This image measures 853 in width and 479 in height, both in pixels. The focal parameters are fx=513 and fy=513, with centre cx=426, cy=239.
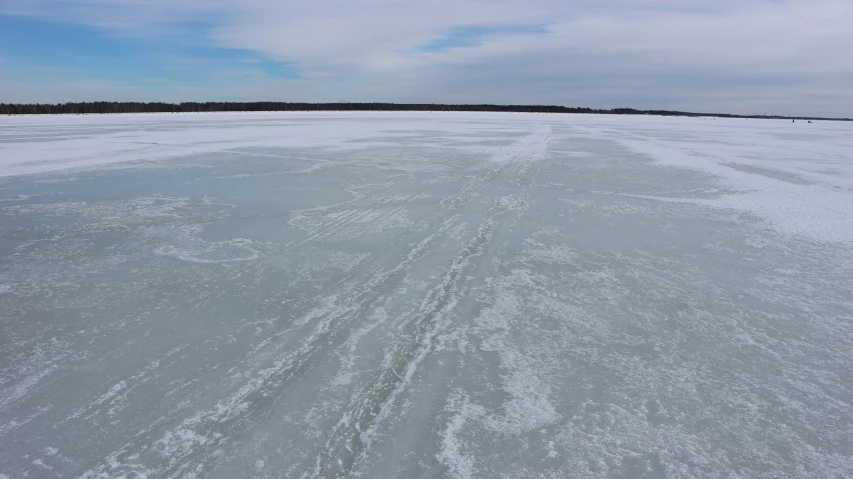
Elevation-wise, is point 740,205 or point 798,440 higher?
point 740,205

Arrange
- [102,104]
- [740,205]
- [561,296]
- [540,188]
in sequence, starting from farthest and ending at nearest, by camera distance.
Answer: [102,104]
[540,188]
[740,205]
[561,296]

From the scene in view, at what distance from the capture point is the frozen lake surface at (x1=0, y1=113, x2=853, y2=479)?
195 cm

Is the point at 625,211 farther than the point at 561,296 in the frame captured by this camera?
Yes

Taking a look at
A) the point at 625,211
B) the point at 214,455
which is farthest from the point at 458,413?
the point at 625,211

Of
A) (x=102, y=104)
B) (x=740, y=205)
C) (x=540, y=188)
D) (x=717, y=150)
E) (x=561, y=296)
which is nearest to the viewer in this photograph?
(x=561, y=296)

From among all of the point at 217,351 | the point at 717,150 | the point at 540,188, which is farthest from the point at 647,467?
the point at 717,150

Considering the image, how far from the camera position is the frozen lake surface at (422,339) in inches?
76.9

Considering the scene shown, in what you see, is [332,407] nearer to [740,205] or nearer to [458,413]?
[458,413]

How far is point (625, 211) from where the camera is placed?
5965 mm

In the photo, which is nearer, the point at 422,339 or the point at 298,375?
the point at 298,375

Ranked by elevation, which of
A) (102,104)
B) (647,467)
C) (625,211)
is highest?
(102,104)

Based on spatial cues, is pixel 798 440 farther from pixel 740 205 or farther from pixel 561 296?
pixel 740 205

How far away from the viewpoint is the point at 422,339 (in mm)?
2787

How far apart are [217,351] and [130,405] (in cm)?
51
